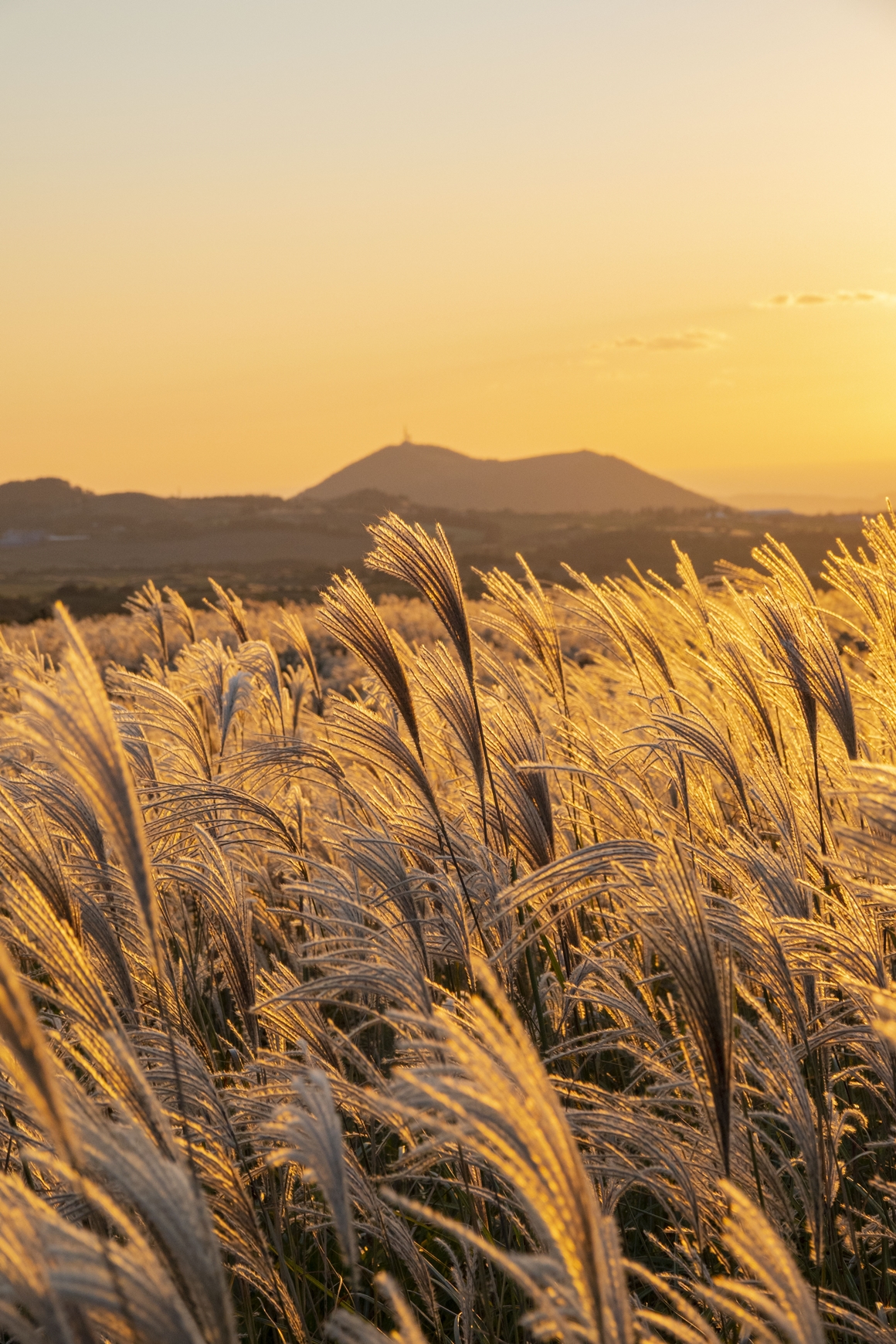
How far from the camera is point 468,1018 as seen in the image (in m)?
1.88

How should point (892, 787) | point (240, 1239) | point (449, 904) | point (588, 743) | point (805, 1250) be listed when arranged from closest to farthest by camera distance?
point (892, 787)
point (240, 1239)
point (449, 904)
point (805, 1250)
point (588, 743)

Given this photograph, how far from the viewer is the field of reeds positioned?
1033mm

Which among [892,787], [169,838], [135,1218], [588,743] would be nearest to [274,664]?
[169,838]

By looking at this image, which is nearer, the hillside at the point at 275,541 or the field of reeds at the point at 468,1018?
the field of reeds at the point at 468,1018

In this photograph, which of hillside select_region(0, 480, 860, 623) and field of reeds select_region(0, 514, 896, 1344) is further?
hillside select_region(0, 480, 860, 623)

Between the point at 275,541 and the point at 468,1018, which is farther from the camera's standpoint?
the point at 275,541

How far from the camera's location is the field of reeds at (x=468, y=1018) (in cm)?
103

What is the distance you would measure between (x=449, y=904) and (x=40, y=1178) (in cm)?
119

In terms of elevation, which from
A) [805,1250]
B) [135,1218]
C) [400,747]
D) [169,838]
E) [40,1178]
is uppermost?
[400,747]

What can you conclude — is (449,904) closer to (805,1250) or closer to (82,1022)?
(82,1022)

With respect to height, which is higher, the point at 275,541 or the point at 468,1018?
the point at 275,541

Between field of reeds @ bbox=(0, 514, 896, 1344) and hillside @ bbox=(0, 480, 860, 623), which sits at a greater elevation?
hillside @ bbox=(0, 480, 860, 623)

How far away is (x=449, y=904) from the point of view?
200cm

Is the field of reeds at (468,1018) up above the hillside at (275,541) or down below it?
below
